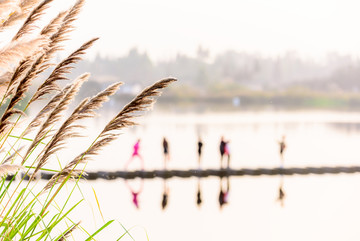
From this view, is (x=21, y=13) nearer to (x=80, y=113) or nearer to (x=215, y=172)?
(x=80, y=113)

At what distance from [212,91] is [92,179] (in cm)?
14121

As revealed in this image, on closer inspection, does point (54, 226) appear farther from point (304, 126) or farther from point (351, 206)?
point (304, 126)

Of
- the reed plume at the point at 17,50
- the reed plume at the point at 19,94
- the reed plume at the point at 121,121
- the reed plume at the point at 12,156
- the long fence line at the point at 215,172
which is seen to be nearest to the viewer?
the reed plume at the point at 17,50

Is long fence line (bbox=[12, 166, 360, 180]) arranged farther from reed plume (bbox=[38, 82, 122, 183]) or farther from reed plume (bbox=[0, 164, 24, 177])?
reed plume (bbox=[0, 164, 24, 177])

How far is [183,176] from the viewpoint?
23.1m

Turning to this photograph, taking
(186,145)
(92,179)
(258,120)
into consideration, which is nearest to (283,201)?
(92,179)

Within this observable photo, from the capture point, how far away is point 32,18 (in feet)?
7.62

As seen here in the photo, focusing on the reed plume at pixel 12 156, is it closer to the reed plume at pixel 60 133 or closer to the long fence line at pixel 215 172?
the reed plume at pixel 60 133

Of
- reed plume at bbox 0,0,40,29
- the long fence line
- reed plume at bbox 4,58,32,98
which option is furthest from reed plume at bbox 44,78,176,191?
the long fence line

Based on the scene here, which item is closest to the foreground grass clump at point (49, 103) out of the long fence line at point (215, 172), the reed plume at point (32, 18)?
the reed plume at point (32, 18)

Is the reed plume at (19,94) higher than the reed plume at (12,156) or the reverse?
higher

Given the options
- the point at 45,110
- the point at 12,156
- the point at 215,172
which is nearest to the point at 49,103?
the point at 45,110

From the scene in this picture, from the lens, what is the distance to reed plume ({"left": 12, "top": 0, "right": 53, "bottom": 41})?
229 cm

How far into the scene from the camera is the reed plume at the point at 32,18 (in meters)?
2.29
